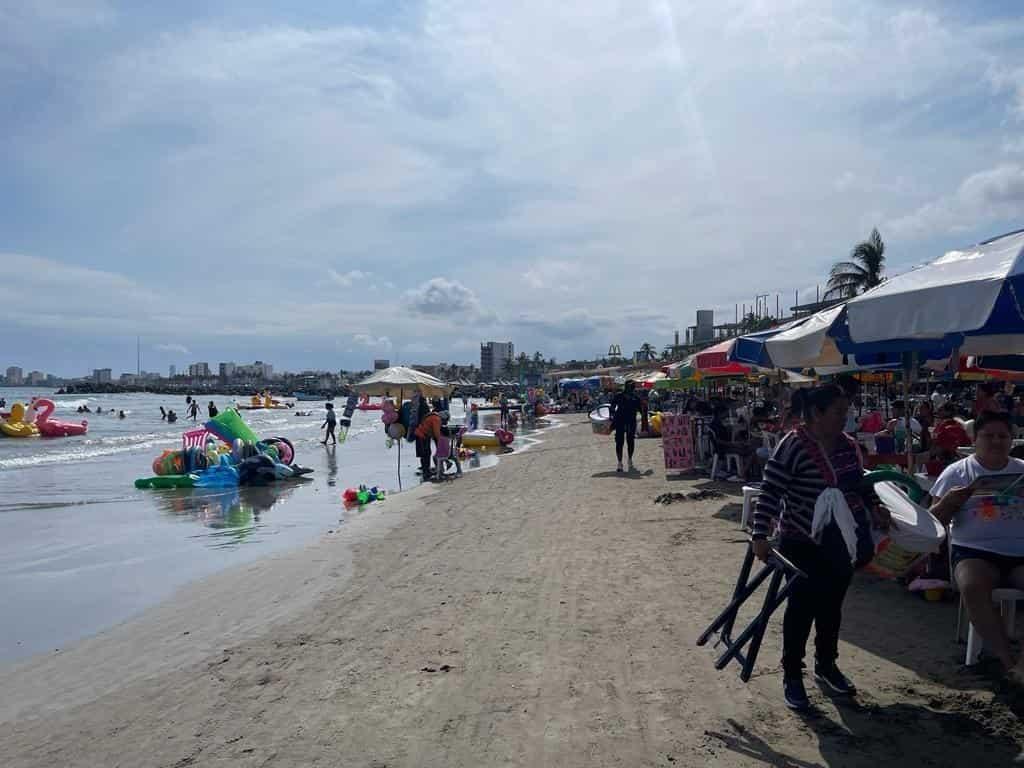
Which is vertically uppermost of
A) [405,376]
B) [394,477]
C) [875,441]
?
[405,376]

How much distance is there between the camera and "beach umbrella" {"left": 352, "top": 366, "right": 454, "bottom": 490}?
15.3 metres

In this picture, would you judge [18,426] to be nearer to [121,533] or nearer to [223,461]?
[223,461]

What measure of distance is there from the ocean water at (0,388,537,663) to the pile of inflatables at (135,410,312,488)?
364mm

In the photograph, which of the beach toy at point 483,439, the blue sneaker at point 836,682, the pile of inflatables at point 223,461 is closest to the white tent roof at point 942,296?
the blue sneaker at point 836,682

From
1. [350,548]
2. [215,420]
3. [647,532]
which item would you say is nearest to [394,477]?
[215,420]

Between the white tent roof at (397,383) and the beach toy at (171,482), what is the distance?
3774mm

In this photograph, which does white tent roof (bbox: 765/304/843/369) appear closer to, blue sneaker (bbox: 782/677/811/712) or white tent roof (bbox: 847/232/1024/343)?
white tent roof (bbox: 847/232/1024/343)

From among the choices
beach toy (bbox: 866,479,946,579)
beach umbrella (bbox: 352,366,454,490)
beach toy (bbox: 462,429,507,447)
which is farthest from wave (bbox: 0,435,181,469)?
beach toy (bbox: 866,479,946,579)

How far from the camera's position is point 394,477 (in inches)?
655

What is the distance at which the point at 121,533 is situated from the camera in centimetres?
1059

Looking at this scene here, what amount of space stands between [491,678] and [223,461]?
1315 cm

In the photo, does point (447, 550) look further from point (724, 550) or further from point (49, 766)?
point (49, 766)

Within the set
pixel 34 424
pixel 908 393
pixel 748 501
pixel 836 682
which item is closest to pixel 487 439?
pixel 748 501

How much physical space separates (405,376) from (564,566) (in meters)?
9.67
